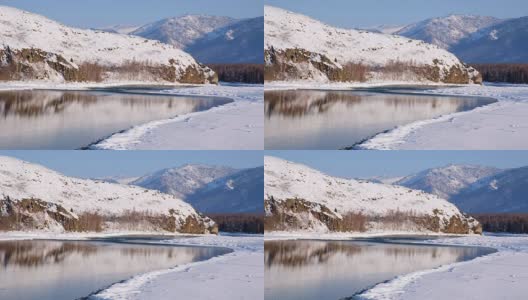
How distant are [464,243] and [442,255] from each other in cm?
515

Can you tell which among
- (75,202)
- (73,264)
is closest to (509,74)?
(75,202)

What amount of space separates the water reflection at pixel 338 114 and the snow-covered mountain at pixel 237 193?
1.10 metres

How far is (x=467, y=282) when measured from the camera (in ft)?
67.6

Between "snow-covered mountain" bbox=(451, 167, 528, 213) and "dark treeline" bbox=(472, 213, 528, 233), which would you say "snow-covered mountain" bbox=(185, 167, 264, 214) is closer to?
"dark treeline" bbox=(472, 213, 528, 233)

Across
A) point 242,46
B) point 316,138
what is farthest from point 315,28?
point 242,46

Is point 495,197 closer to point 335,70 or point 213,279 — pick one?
point 335,70

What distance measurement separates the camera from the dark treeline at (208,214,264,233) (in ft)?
79.4

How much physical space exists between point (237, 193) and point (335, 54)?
4820mm

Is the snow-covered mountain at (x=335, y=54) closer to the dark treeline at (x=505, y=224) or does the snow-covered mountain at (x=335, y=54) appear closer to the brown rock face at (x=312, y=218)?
the brown rock face at (x=312, y=218)

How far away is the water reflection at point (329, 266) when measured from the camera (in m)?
18.0

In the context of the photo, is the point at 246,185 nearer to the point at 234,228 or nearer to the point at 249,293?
the point at 234,228

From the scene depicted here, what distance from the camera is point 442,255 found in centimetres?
2716

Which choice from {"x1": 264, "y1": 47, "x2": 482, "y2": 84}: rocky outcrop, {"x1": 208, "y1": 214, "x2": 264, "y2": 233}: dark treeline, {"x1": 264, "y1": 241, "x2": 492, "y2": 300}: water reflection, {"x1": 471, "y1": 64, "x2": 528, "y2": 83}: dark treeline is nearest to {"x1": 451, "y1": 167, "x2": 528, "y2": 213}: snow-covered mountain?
{"x1": 471, "y1": 64, "x2": 528, "y2": 83}: dark treeline

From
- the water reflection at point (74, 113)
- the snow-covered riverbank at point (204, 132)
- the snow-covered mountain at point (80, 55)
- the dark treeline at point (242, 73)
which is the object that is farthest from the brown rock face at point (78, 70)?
the snow-covered riverbank at point (204, 132)
